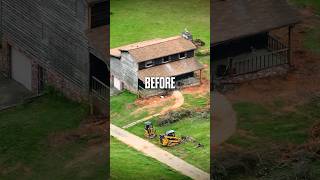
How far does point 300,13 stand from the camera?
64562 mm

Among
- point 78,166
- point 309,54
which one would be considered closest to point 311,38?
point 309,54

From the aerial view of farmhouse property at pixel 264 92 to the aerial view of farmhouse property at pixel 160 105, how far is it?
945mm

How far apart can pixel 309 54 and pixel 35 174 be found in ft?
72.8

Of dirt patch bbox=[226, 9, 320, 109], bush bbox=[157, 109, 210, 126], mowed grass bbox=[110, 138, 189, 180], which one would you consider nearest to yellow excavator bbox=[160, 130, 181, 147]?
mowed grass bbox=[110, 138, 189, 180]

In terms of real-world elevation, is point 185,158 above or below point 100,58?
below

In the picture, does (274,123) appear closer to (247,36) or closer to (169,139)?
(169,139)

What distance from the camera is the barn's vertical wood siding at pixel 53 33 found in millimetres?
50500

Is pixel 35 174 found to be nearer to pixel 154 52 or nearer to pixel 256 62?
pixel 154 52

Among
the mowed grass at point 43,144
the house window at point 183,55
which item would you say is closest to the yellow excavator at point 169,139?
the mowed grass at point 43,144

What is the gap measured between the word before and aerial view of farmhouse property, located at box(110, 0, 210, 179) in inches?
2.5

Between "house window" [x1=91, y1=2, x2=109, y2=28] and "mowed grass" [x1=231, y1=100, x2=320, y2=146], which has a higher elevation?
"house window" [x1=91, y1=2, x2=109, y2=28]

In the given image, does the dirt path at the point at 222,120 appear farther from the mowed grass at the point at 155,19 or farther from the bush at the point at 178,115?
the mowed grass at the point at 155,19

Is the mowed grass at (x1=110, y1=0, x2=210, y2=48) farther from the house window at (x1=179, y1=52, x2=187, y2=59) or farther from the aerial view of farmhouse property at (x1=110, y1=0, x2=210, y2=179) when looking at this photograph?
the house window at (x1=179, y1=52, x2=187, y2=59)

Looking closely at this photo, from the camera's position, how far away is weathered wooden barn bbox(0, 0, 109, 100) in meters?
50.0
